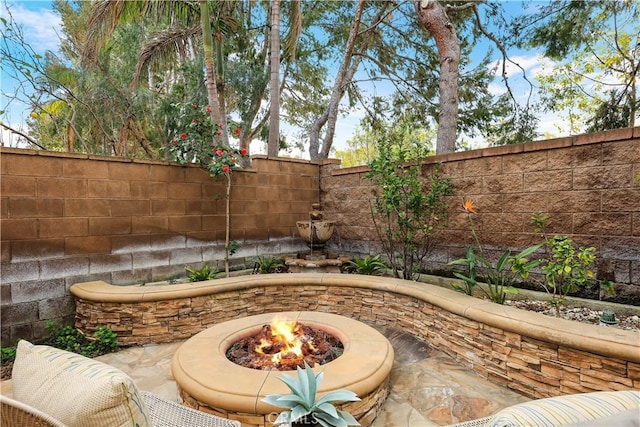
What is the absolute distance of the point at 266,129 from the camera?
929 centimetres

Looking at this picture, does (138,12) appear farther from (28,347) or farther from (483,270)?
(483,270)

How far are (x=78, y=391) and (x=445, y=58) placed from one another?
5.57 m

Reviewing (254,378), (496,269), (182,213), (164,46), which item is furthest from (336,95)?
(254,378)

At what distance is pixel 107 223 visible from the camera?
3.33 metres

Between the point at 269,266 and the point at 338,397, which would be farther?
the point at 269,266

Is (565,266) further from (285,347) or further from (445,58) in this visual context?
(445,58)

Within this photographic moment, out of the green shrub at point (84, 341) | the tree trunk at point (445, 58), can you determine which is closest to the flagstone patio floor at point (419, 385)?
the green shrub at point (84, 341)

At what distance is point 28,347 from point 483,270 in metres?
3.58

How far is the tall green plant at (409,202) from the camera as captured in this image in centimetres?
359

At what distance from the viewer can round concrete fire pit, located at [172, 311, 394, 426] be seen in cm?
162

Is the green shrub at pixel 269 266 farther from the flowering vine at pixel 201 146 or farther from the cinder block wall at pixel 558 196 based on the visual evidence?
the cinder block wall at pixel 558 196

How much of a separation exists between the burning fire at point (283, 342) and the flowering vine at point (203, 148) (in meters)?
1.89

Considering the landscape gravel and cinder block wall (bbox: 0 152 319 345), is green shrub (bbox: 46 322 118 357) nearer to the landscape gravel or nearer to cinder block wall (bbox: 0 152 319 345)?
cinder block wall (bbox: 0 152 319 345)

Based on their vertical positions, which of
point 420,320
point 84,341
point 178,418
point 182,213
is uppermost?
point 182,213
